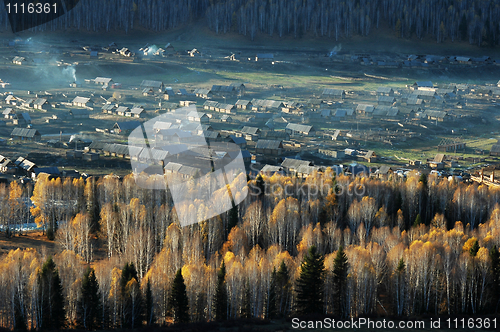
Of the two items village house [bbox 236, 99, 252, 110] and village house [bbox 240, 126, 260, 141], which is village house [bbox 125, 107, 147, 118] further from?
village house [bbox 240, 126, 260, 141]

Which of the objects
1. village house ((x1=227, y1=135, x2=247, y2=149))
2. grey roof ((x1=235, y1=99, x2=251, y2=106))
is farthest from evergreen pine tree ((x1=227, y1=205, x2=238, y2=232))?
grey roof ((x1=235, y1=99, x2=251, y2=106))

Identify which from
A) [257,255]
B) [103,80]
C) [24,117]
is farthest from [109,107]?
[257,255]

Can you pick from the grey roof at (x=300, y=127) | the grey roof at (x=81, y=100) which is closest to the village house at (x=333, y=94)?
the grey roof at (x=300, y=127)

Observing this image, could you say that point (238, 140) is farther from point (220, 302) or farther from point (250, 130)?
point (220, 302)

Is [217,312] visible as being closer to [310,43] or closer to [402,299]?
[402,299]

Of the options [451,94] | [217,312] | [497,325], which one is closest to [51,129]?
[217,312]
